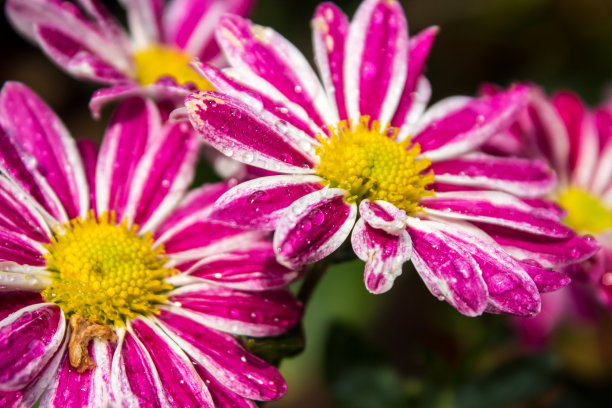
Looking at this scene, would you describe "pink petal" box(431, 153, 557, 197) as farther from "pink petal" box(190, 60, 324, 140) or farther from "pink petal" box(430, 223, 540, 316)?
"pink petal" box(190, 60, 324, 140)

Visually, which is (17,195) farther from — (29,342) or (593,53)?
(593,53)

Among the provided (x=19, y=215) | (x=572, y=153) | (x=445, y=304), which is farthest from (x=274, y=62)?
(x=445, y=304)

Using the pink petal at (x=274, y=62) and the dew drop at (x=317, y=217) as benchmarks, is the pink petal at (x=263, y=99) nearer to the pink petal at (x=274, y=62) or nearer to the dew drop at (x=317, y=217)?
the pink petal at (x=274, y=62)

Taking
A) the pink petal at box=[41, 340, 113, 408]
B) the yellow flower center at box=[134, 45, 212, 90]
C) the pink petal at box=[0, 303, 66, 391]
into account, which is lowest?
the pink petal at box=[41, 340, 113, 408]

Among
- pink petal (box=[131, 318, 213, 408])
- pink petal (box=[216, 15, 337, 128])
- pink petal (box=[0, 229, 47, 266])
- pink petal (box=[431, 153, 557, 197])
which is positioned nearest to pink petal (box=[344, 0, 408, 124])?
pink petal (box=[216, 15, 337, 128])

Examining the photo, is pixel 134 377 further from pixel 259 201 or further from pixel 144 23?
pixel 144 23

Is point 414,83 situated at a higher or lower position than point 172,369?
higher
